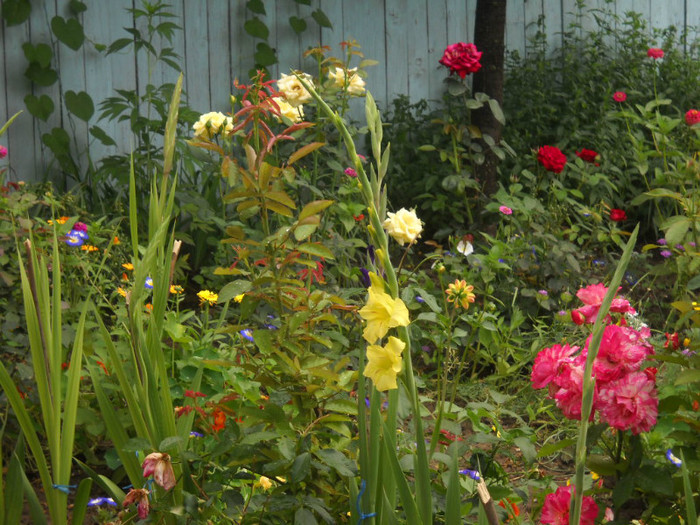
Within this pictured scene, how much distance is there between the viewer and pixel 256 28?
185 inches

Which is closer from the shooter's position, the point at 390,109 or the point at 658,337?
the point at 658,337

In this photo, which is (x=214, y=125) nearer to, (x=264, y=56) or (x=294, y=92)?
(x=294, y=92)

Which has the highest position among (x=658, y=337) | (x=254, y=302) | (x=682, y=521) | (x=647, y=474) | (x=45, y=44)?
(x=45, y=44)

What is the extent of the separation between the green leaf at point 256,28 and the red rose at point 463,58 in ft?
3.54

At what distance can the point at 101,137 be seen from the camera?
4.27m

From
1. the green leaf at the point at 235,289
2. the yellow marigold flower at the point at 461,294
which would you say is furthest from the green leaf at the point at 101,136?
the green leaf at the point at 235,289

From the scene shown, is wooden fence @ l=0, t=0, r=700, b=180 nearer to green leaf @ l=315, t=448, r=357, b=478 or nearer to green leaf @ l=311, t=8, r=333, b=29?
green leaf @ l=311, t=8, r=333, b=29

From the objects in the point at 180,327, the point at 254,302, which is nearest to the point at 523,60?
the point at 180,327

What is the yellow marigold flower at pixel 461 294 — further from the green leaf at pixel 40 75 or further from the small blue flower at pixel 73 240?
the green leaf at pixel 40 75

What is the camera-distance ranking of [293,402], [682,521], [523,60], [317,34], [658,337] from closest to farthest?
[682,521]
[293,402]
[658,337]
[317,34]
[523,60]

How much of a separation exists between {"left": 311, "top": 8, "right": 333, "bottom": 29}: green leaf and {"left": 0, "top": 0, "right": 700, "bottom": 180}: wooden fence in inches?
4.8

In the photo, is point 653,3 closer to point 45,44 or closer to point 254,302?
point 45,44

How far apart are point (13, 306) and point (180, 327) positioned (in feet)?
1.44

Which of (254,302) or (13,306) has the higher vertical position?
(254,302)
